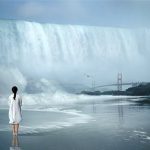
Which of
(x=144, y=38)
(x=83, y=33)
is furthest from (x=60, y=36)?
(x=144, y=38)

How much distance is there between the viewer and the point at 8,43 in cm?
859

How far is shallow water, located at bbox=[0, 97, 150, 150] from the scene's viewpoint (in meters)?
4.13

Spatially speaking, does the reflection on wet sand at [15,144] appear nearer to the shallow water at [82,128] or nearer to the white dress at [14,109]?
the shallow water at [82,128]

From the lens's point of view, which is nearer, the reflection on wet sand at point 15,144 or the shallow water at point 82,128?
the reflection on wet sand at point 15,144

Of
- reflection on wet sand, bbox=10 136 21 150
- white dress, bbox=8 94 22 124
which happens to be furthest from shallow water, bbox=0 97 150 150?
white dress, bbox=8 94 22 124

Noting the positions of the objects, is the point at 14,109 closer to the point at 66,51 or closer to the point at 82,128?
the point at 82,128

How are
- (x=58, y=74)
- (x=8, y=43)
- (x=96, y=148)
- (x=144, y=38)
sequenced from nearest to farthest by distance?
(x=96, y=148) → (x=58, y=74) → (x=8, y=43) → (x=144, y=38)

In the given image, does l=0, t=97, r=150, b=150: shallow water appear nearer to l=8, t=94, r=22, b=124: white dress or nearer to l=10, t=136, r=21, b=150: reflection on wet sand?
l=10, t=136, r=21, b=150: reflection on wet sand

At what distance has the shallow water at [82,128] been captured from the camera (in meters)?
4.13

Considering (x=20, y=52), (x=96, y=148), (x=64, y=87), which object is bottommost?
(x=96, y=148)

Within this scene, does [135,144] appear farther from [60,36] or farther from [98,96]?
[60,36]

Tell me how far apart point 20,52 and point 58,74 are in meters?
1.01

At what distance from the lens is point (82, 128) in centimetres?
528

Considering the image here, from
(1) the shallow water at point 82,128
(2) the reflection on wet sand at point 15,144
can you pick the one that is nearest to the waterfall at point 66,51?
(1) the shallow water at point 82,128
